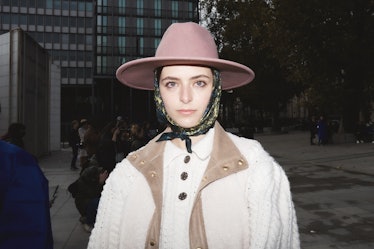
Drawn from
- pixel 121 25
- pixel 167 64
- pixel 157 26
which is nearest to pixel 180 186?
pixel 167 64

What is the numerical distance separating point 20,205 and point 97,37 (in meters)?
59.0

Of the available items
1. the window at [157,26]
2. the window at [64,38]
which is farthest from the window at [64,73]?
the window at [157,26]

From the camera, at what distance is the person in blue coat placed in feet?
4.42

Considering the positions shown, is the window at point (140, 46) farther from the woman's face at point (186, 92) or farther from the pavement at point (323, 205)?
the woman's face at point (186, 92)

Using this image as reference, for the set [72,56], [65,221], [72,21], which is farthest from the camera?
[72,56]

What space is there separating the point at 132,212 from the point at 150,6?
6102 centimetres

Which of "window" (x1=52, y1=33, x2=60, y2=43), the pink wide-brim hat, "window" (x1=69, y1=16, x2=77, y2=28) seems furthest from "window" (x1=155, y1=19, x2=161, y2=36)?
the pink wide-brim hat

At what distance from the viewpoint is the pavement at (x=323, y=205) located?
494 centimetres

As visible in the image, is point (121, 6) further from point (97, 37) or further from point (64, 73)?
point (64, 73)

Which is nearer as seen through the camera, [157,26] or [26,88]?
[26,88]

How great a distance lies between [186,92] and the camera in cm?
173

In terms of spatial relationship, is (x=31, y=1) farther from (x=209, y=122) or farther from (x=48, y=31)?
(x=209, y=122)

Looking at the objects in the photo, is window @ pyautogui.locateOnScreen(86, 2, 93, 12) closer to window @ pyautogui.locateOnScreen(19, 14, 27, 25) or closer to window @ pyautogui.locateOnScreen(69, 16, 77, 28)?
window @ pyautogui.locateOnScreen(69, 16, 77, 28)

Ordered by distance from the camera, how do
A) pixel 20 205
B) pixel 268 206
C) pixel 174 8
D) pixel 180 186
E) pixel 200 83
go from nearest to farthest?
pixel 20 205, pixel 268 206, pixel 180 186, pixel 200 83, pixel 174 8
